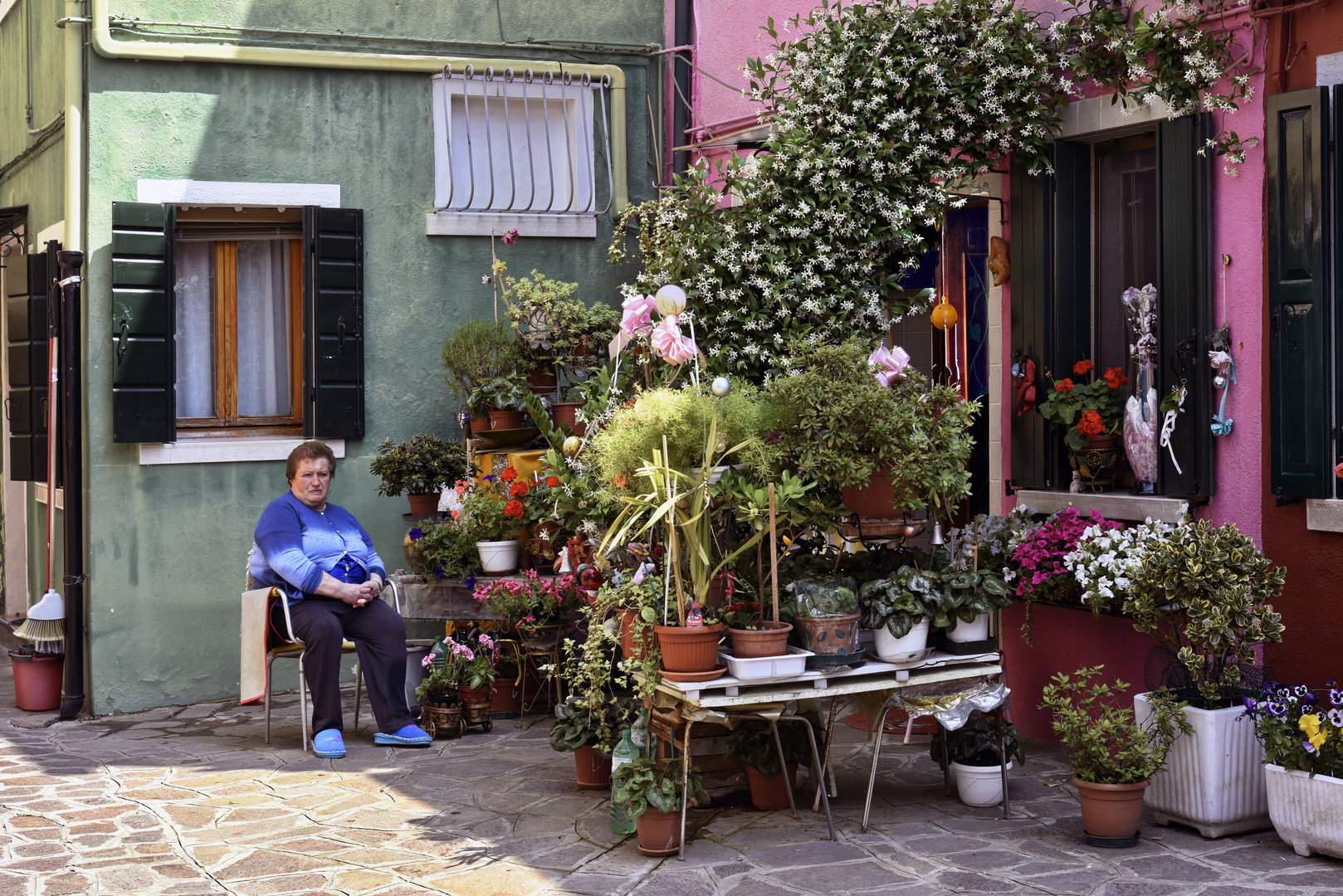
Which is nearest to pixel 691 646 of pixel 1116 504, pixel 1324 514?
pixel 1116 504

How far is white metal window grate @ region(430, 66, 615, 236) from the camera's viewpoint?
356 inches

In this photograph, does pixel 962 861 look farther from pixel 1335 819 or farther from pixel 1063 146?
pixel 1063 146

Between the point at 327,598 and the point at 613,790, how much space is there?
2562 millimetres

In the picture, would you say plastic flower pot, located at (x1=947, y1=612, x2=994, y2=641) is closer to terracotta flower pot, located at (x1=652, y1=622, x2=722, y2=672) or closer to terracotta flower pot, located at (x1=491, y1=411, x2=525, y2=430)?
terracotta flower pot, located at (x1=652, y1=622, x2=722, y2=672)

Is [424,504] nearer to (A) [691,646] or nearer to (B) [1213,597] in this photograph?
(A) [691,646]

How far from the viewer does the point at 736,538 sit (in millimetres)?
5633

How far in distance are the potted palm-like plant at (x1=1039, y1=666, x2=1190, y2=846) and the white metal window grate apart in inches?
205

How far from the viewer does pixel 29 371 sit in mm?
8836

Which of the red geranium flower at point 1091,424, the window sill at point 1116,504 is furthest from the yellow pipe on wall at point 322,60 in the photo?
the red geranium flower at point 1091,424

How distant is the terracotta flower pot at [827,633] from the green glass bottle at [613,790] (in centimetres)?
80

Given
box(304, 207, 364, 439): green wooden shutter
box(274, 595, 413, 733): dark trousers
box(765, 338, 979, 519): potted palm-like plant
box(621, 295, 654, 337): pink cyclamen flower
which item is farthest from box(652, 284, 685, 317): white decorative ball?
box(304, 207, 364, 439): green wooden shutter

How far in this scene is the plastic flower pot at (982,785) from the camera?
580cm

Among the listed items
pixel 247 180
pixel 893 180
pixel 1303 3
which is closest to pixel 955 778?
pixel 893 180

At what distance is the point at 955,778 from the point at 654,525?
5.87 feet
